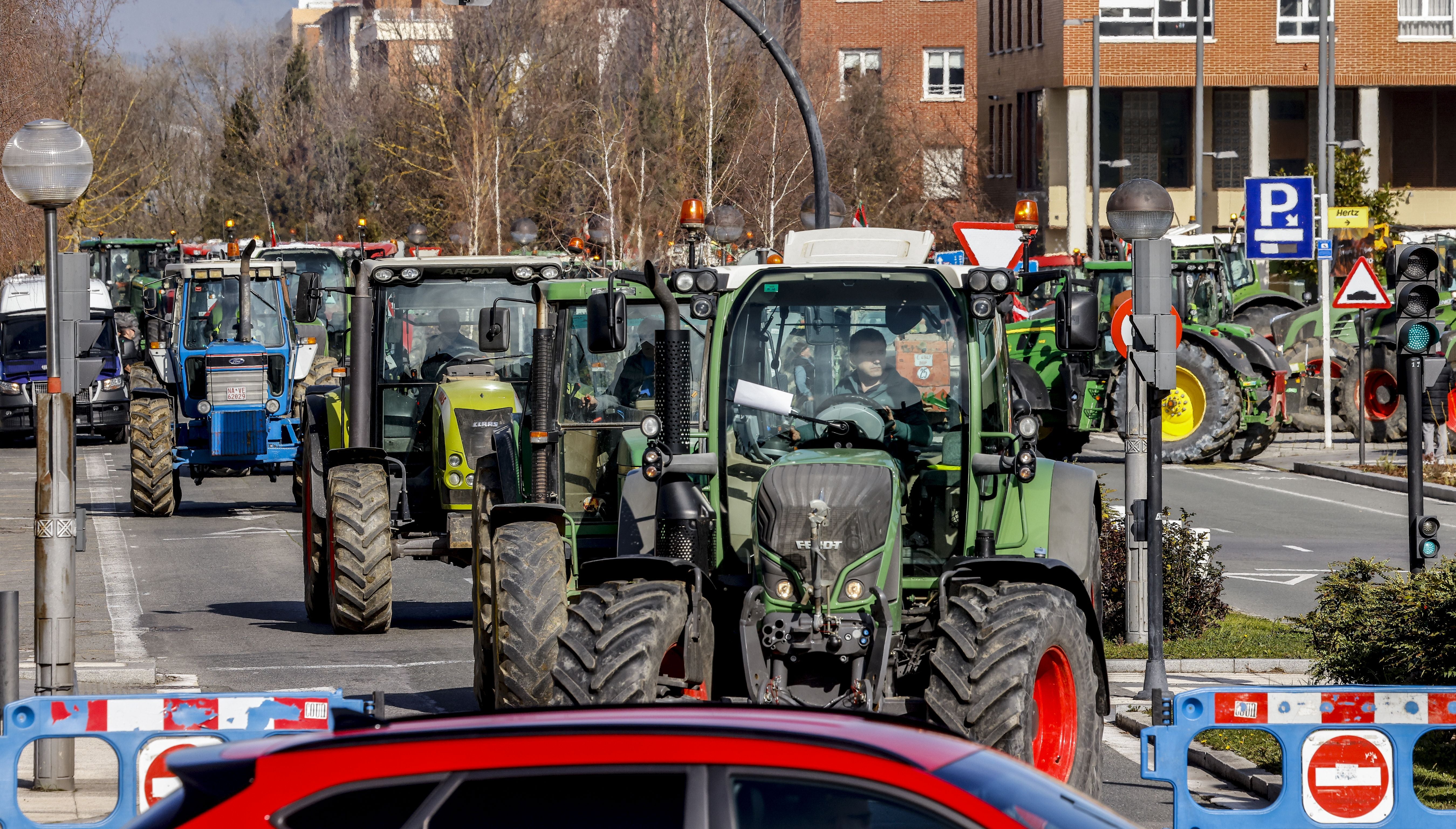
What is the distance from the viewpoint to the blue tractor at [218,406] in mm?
22516

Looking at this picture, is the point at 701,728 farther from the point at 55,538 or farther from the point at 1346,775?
the point at 55,538

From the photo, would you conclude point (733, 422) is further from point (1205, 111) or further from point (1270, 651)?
point (1205, 111)

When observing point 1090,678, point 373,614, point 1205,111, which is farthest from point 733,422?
point 1205,111

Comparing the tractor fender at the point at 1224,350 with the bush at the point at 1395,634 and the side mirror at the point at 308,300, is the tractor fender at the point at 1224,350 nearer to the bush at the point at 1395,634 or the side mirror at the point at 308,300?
the side mirror at the point at 308,300

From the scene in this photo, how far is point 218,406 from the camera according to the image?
75.7 ft

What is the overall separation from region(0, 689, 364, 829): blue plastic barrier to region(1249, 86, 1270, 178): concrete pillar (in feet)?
175

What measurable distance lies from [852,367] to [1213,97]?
55084 mm

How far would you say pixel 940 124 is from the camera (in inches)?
2709

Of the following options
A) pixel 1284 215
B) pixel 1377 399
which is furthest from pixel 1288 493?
pixel 1377 399

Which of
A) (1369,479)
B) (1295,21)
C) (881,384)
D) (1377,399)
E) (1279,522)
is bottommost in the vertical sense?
(1279,522)

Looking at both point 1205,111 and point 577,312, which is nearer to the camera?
point 577,312

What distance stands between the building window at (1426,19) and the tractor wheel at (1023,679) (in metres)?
54.7

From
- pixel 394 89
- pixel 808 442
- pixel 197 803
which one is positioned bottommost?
pixel 197 803

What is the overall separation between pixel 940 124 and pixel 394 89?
78.6 ft
